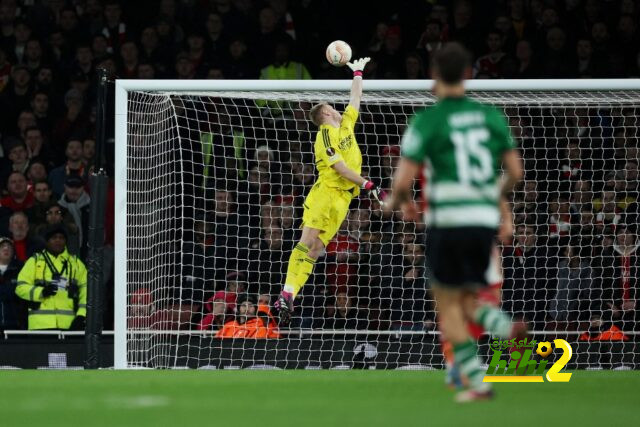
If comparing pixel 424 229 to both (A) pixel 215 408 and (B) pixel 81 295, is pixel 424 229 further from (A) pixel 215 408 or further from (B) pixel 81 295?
(A) pixel 215 408

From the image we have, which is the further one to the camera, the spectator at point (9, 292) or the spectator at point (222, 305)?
the spectator at point (9, 292)

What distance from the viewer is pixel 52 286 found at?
12594 mm

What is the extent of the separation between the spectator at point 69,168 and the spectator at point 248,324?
9.68ft

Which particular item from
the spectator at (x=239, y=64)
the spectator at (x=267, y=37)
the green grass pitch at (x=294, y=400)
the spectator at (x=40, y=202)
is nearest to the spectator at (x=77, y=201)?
the spectator at (x=40, y=202)

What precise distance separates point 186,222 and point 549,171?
4107mm

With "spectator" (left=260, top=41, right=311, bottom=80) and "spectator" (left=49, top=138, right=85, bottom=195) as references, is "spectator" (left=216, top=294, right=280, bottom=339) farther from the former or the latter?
"spectator" (left=260, top=41, right=311, bottom=80)

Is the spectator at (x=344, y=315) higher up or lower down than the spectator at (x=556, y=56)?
lower down

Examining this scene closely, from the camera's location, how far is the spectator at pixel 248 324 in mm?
11634

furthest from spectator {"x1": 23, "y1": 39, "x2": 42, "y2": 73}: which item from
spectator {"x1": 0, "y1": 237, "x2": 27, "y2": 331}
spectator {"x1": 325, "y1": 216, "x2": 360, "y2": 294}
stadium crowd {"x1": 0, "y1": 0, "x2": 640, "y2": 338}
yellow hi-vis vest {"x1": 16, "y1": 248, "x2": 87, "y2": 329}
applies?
spectator {"x1": 325, "y1": 216, "x2": 360, "y2": 294}

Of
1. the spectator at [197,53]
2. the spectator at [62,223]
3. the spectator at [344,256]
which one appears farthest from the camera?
the spectator at [197,53]

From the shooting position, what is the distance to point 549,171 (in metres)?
13.2

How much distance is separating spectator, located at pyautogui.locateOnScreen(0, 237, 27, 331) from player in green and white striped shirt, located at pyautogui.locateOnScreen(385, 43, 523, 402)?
7640 mm

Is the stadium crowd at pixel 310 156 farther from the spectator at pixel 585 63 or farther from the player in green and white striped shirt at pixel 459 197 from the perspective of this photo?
the player in green and white striped shirt at pixel 459 197

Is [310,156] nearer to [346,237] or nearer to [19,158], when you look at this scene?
[346,237]
